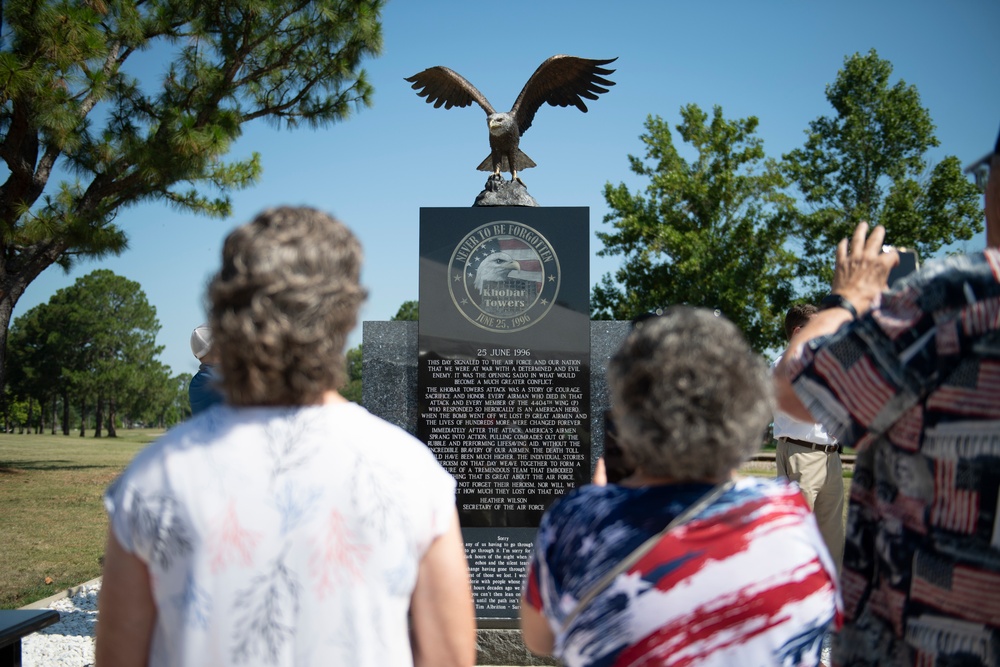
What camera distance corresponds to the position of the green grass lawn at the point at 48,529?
7.24 m

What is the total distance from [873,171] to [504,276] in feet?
69.9

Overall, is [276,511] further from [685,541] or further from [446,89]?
[446,89]

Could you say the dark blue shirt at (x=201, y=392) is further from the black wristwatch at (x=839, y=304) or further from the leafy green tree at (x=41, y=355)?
the leafy green tree at (x=41, y=355)

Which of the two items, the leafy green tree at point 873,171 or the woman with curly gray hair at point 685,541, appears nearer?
the woman with curly gray hair at point 685,541

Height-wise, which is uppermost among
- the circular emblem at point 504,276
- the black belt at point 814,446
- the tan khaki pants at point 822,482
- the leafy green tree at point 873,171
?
the leafy green tree at point 873,171

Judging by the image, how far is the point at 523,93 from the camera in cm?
558

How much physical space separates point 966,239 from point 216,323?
24.1 m

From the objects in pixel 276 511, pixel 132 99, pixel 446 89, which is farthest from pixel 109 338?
pixel 276 511

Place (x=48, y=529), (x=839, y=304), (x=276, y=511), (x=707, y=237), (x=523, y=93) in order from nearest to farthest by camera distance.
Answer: (x=276, y=511) → (x=839, y=304) → (x=523, y=93) → (x=48, y=529) → (x=707, y=237)

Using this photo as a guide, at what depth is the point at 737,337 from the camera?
4.70 feet

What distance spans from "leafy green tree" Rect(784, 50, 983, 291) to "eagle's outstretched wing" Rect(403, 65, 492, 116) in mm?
17731

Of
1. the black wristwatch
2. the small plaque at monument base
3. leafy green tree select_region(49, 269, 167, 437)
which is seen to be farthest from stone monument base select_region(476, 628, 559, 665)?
leafy green tree select_region(49, 269, 167, 437)

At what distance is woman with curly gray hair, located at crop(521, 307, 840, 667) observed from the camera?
1294 mm

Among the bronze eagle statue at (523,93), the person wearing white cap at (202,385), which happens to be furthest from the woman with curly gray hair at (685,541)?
the bronze eagle statue at (523,93)
